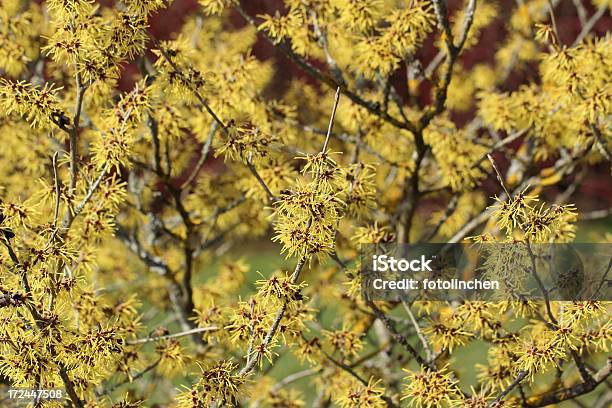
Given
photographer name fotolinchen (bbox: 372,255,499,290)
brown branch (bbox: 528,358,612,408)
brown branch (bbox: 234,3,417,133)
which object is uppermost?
brown branch (bbox: 234,3,417,133)

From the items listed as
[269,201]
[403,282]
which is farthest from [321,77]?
[403,282]

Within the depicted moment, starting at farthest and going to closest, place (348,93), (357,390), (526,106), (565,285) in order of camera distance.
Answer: (526,106)
(348,93)
(357,390)
(565,285)

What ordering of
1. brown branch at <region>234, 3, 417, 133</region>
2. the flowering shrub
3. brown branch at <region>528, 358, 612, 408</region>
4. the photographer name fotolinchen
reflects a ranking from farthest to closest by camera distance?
brown branch at <region>234, 3, 417, 133</region>
the photographer name fotolinchen
brown branch at <region>528, 358, 612, 408</region>
the flowering shrub

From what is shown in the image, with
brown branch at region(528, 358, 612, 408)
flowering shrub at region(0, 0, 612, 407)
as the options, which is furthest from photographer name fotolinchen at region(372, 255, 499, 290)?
brown branch at region(528, 358, 612, 408)

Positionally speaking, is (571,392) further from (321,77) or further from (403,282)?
(321,77)

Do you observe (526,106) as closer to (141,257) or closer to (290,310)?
(290,310)

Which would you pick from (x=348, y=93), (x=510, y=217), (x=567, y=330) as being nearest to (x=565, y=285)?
(x=567, y=330)

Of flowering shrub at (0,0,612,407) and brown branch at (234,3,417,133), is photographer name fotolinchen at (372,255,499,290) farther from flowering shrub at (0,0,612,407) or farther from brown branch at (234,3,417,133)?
brown branch at (234,3,417,133)

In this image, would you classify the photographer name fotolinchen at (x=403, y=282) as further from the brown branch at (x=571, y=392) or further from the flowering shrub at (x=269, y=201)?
the brown branch at (x=571, y=392)
